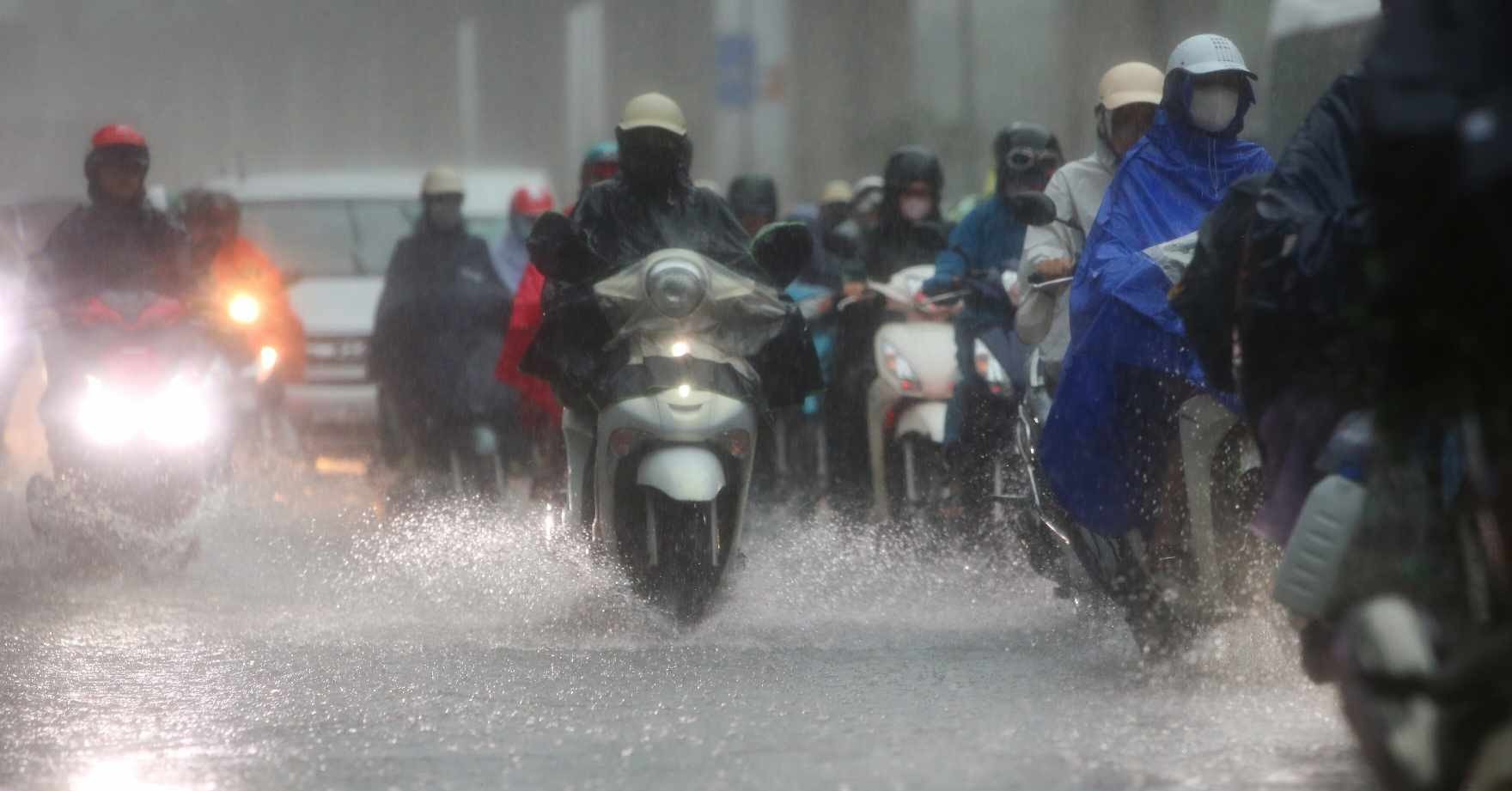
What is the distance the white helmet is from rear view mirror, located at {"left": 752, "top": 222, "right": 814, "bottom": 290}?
57.2 inches

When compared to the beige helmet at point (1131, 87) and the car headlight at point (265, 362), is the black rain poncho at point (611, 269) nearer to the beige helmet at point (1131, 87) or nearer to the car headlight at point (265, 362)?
the beige helmet at point (1131, 87)

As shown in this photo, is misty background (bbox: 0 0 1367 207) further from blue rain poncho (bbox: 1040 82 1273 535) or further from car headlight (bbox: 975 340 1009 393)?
blue rain poncho (bbox: 1040 82 1273 535)

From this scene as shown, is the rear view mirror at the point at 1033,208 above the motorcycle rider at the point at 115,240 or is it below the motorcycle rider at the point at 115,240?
above

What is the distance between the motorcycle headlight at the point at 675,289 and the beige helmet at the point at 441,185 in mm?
5634

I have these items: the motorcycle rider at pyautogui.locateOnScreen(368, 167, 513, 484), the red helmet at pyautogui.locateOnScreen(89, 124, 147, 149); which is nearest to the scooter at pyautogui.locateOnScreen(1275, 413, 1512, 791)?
the red helmet at pyautogui.locateOnScreen(89, 124, 147, 149)

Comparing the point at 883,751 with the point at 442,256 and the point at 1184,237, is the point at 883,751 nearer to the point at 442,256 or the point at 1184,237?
the point at 1184,237

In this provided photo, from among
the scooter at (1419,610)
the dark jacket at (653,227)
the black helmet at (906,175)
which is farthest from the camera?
the black helmet at (906,175)

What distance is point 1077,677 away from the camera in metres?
7.44

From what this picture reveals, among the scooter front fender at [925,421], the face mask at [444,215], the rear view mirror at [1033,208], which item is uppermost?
the rear view mirror at [1033,208]

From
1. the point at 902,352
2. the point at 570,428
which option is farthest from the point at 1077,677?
the point at 902,352

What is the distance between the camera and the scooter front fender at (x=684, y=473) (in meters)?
8.32

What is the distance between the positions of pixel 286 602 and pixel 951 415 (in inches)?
110

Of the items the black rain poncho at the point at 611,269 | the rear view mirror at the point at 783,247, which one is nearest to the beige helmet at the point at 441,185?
the black rain poncho at the point at 611,269

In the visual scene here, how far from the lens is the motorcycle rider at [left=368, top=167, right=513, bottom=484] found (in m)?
13.1
